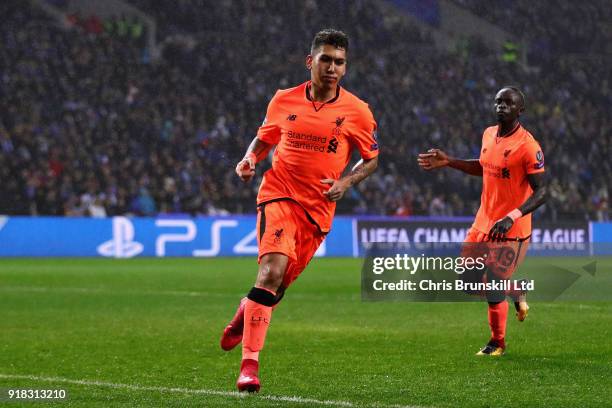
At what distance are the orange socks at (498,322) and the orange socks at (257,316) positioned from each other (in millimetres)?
2731

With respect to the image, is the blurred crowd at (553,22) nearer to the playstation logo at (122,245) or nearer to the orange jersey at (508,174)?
the playstation logo at (122,245)

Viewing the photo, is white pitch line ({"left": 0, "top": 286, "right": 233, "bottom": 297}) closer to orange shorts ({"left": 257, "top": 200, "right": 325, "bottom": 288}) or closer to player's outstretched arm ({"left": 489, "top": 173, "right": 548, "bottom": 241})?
player's outstretched arm ({"left": 489, "top": 173, "right": 548, "bottom": 241})

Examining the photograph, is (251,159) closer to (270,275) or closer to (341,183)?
(341,183)

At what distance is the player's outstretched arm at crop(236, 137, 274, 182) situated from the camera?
683 centimetres

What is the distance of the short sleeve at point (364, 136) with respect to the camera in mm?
7145

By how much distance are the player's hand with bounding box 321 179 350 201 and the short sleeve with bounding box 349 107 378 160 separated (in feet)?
1.40

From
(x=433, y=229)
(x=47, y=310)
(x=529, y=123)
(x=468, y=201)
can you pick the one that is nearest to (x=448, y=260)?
(x=47, y=310)

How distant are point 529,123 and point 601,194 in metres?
4.32

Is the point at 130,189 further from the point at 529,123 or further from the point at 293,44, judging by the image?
the point at 529,123

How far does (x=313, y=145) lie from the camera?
23.2ft

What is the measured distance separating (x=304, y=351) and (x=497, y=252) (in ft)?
5.90

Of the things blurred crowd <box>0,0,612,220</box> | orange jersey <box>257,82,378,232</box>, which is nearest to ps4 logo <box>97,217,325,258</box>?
blurred crowd <box>0,0,612,220</box>

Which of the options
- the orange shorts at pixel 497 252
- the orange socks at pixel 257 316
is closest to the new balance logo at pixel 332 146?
the orange socks at pixel 257 316

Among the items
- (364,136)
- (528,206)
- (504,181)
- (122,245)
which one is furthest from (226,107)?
(364,136)
